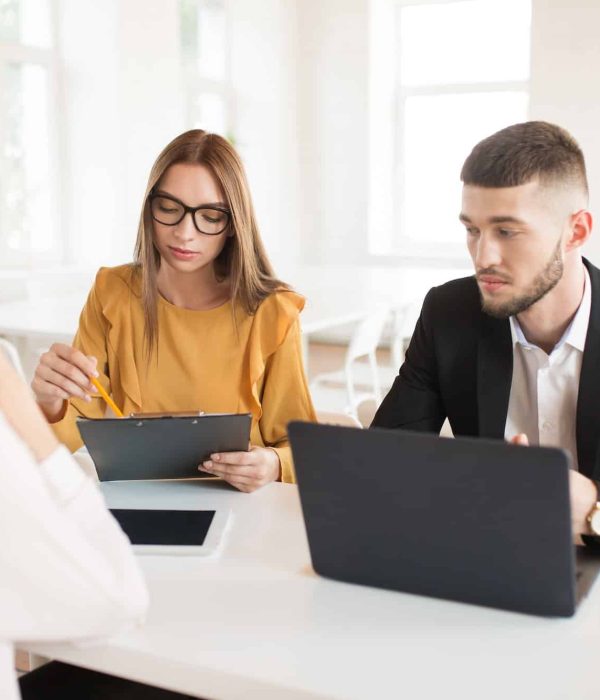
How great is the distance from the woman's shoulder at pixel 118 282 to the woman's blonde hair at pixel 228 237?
25 millimetres

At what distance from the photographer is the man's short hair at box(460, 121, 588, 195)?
1.54 m

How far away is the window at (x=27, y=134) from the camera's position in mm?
5523

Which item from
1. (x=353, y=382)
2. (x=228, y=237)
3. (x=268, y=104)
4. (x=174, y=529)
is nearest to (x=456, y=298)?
(x=228, y=237)

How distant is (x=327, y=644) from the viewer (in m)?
1.05

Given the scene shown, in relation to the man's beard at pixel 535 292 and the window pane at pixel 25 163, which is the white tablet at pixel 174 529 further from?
the window pane at pixel 25 163

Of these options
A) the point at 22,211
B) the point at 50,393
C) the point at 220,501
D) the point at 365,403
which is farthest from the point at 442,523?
the point at 22,211

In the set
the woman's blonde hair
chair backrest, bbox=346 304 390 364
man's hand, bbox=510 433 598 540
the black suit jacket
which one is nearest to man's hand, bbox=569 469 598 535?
man's hand, bbox=510 433 598 540

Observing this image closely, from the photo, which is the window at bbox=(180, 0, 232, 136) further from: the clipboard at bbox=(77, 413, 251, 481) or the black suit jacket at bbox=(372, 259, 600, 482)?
the clipboard at bbox=(77, 413, 251, 481)

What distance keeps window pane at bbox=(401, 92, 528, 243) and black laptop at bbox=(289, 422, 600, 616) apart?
6428 millimetres

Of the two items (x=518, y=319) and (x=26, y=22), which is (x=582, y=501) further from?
(x=26, y=22)

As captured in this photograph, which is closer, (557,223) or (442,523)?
(442,523)

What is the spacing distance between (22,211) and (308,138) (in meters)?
2.69

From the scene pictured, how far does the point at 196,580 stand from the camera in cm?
124

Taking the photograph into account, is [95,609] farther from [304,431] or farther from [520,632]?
[520,632]
